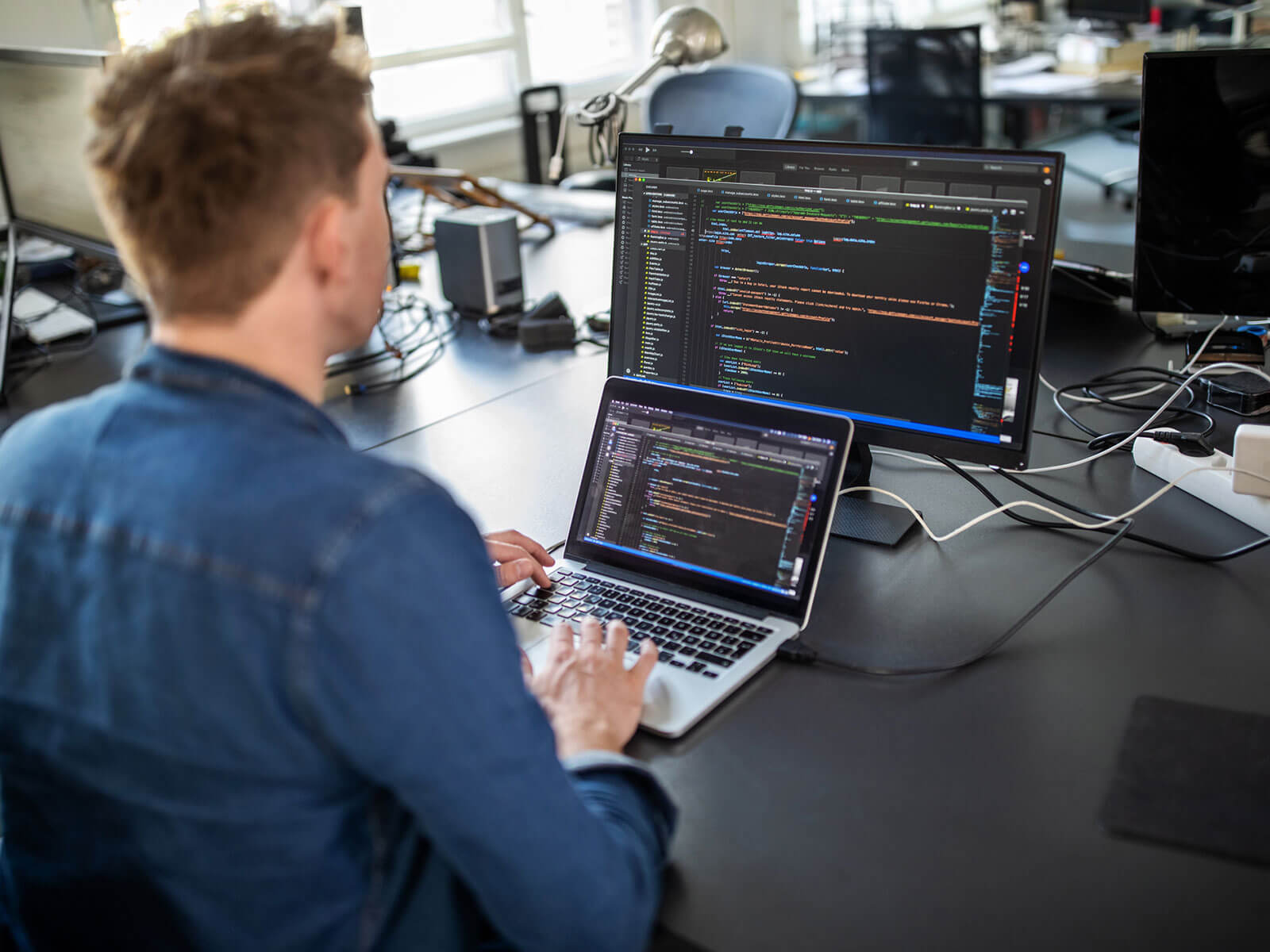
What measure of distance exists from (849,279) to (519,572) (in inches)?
18.9

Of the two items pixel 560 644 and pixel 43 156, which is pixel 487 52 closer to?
pixel 43 156

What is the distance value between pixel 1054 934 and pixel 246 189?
2.31 ft

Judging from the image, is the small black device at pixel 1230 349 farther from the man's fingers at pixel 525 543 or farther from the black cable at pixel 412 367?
the black cable at pixel 412 367

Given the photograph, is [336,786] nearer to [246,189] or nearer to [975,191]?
[246,189]

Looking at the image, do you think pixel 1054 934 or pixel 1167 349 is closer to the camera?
pixel 1054 934

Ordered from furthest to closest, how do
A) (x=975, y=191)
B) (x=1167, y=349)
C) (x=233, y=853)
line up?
(x=1167, y=349) → (x=975, y=191) → (x=233, y=853)

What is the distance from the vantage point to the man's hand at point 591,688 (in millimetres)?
874

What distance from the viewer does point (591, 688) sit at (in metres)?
0.92

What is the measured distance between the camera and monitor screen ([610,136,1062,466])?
1.10 m

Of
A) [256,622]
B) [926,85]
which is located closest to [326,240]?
[256,622]

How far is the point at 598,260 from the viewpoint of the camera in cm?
252

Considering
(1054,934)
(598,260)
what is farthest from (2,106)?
(1054,934)

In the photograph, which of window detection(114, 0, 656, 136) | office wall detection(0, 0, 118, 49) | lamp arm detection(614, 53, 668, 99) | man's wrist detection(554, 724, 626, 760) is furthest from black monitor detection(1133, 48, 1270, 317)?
window detection(114, 0, 656, 136)

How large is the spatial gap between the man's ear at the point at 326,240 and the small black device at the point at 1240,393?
1.25 meters
